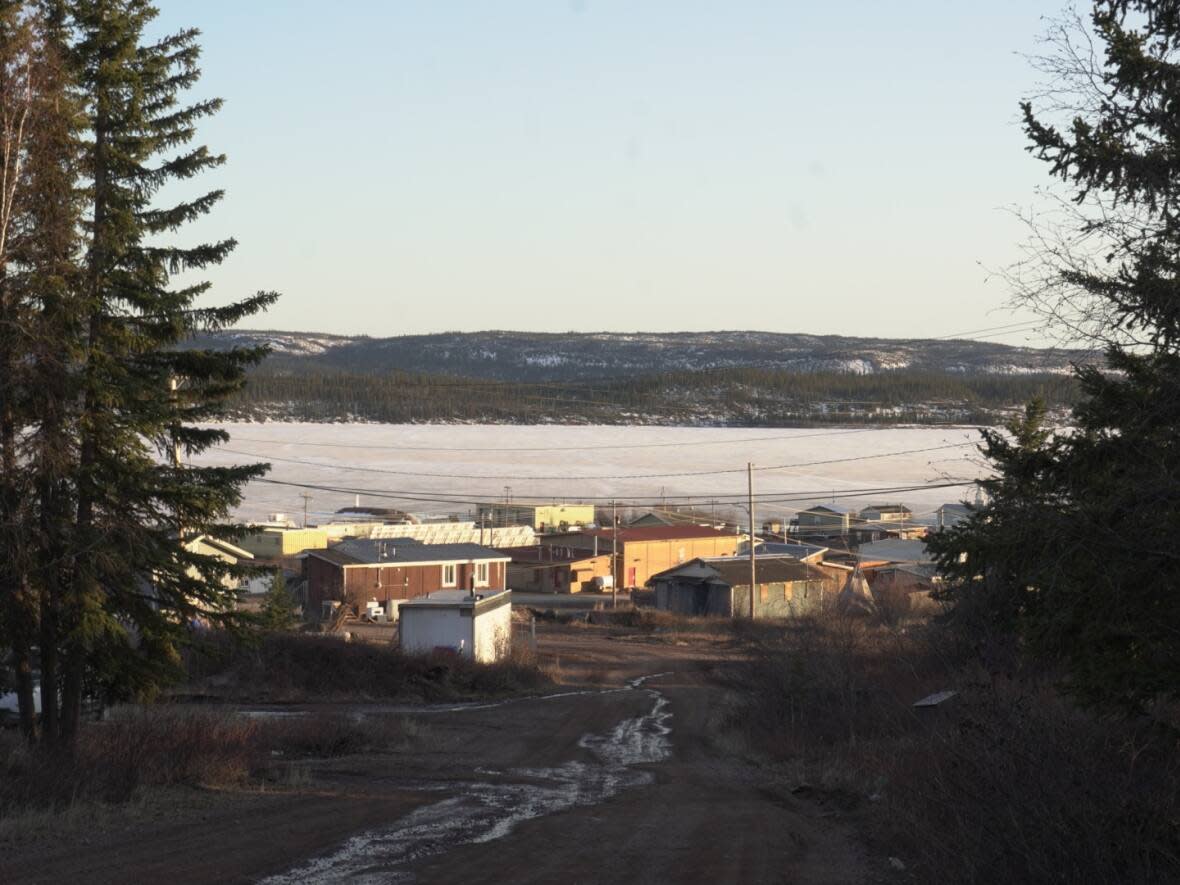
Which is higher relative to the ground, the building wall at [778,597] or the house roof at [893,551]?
the house roof at [893,551]

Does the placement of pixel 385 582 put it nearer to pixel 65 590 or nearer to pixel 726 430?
pixel 65 590

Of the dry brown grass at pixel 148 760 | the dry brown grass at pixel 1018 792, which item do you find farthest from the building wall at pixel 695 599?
the dry brown grass at pixel 1018 792

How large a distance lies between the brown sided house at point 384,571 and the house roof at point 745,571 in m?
11.2

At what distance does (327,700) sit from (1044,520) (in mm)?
26247

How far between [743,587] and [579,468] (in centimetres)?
4935

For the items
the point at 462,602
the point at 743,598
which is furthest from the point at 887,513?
the point at 462,602

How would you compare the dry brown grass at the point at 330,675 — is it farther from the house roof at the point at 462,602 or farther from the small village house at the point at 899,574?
the small village house at the point at 899,574

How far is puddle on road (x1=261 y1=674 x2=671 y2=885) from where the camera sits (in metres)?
10.1

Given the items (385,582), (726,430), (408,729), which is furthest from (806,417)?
(408,729)

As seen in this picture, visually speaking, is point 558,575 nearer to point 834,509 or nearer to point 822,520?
point 822,520

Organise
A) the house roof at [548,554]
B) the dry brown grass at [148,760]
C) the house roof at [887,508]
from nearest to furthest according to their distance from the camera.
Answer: the dry brown grass at [148,760], the house roof at [548,554], the house roof at [887,508]

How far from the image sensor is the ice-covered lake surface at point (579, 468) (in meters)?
94.8

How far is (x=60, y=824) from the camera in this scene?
444 inches

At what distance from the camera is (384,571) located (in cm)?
5906
